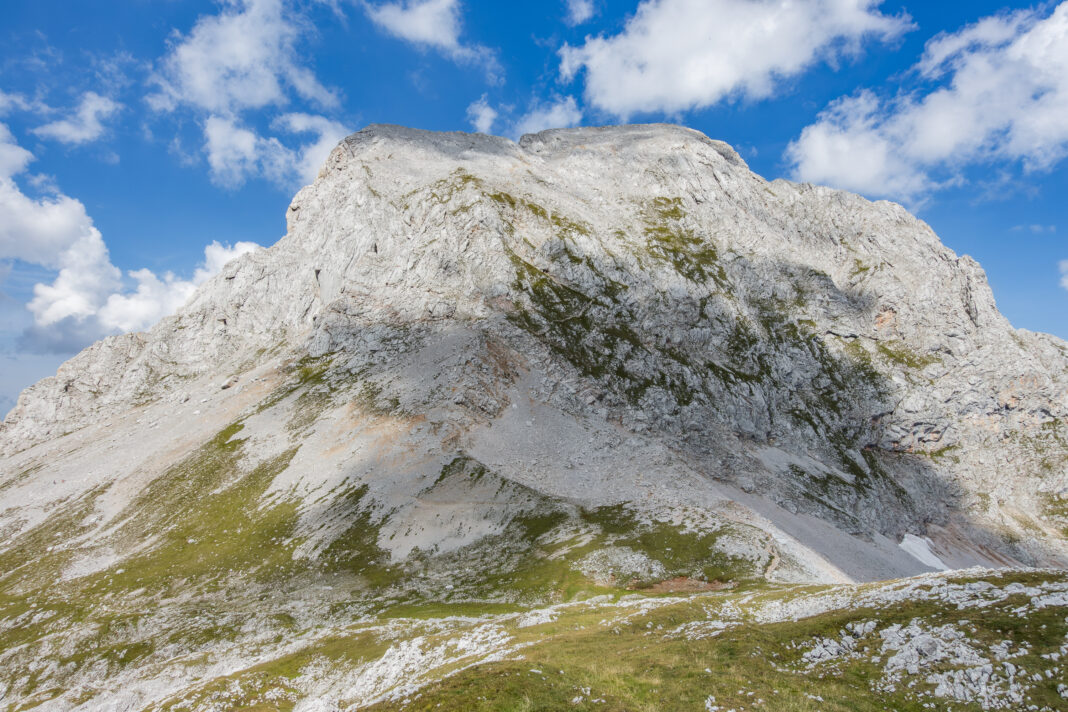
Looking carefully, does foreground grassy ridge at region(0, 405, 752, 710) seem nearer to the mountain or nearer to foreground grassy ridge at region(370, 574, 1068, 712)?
the mountain

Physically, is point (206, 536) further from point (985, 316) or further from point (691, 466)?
point (985, 316)

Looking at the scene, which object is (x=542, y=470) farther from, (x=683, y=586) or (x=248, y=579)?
(x=248, y=579)

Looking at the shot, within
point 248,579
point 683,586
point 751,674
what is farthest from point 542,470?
point 751,674

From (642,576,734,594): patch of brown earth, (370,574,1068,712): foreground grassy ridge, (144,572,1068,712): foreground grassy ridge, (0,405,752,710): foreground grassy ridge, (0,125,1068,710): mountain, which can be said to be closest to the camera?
(370,574,1068,712): foreground grassy ridge

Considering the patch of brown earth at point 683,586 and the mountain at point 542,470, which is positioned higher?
the mountain at point 542,470

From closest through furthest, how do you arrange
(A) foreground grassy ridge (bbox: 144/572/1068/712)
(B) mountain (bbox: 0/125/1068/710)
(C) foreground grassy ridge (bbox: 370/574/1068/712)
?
1. (C) foreground grassy ridge (bbox: 370/574/1068/712)
2. (A) foreground grassy ridge (bbox: 144/572/1068/712)
3. (B) mountain (bbox: 0/125/1068/710)

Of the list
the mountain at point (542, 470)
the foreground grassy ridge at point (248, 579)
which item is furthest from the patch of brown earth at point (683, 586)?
the foreground grassy ridge at point (248, 579)

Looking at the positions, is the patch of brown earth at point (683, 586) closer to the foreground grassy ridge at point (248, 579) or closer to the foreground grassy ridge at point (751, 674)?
the foreground grassy ridge at point (248, 579)

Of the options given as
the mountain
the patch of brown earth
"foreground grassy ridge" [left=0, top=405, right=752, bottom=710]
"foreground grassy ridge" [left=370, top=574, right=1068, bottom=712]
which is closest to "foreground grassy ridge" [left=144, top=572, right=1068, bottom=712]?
"foreground grassy ridge" [left=370, top=574, right=1068, bottom=712]

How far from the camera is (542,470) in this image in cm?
9706

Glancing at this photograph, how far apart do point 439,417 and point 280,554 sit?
37225mm

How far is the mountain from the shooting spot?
30.4 meters

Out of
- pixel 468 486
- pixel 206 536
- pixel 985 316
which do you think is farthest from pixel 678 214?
pixel 206 536

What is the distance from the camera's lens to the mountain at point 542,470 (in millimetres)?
30422
